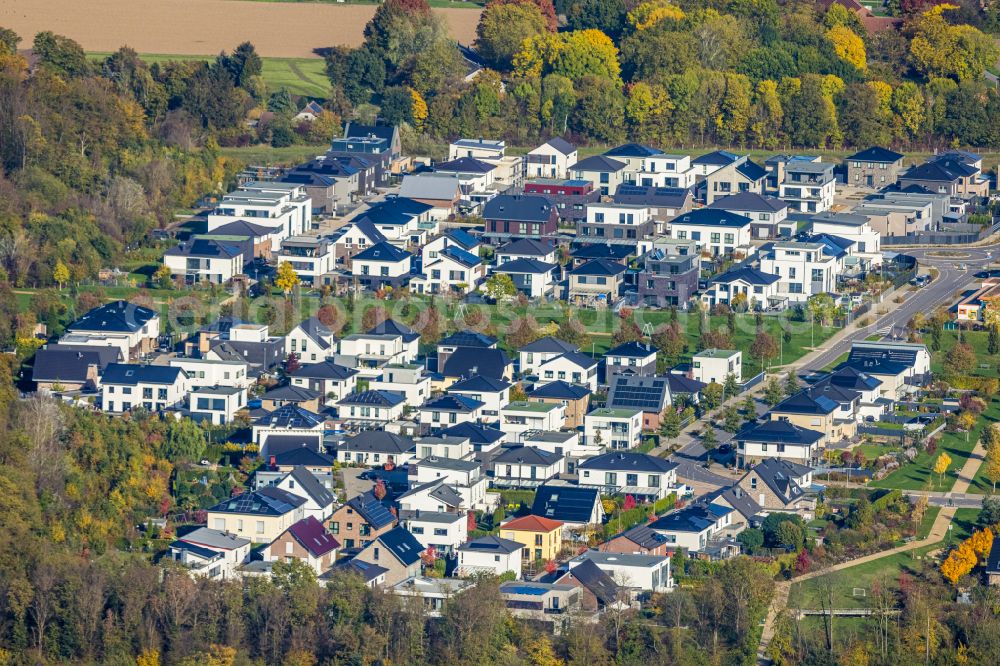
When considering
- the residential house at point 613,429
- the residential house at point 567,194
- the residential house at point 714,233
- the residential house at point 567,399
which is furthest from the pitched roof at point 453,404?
the residential house at point 567,194

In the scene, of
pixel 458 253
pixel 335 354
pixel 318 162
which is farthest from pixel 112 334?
pixel 318 162

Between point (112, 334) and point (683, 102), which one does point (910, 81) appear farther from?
point (112, 334)

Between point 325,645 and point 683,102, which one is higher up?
point 683,102

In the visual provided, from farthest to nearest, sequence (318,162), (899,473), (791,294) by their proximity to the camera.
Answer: (318,162) → (791,294) → (899,473)

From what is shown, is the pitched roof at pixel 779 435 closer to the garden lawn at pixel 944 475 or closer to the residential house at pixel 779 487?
the residential house at pixel 779 487

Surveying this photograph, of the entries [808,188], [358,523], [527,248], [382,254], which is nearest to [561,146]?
[808,188]

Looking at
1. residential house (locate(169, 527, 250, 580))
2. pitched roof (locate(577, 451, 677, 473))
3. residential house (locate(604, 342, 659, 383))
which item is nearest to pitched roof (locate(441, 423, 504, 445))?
pitched roof (locate(577, 451, 677, 473))

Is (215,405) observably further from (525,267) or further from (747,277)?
(747,277)
